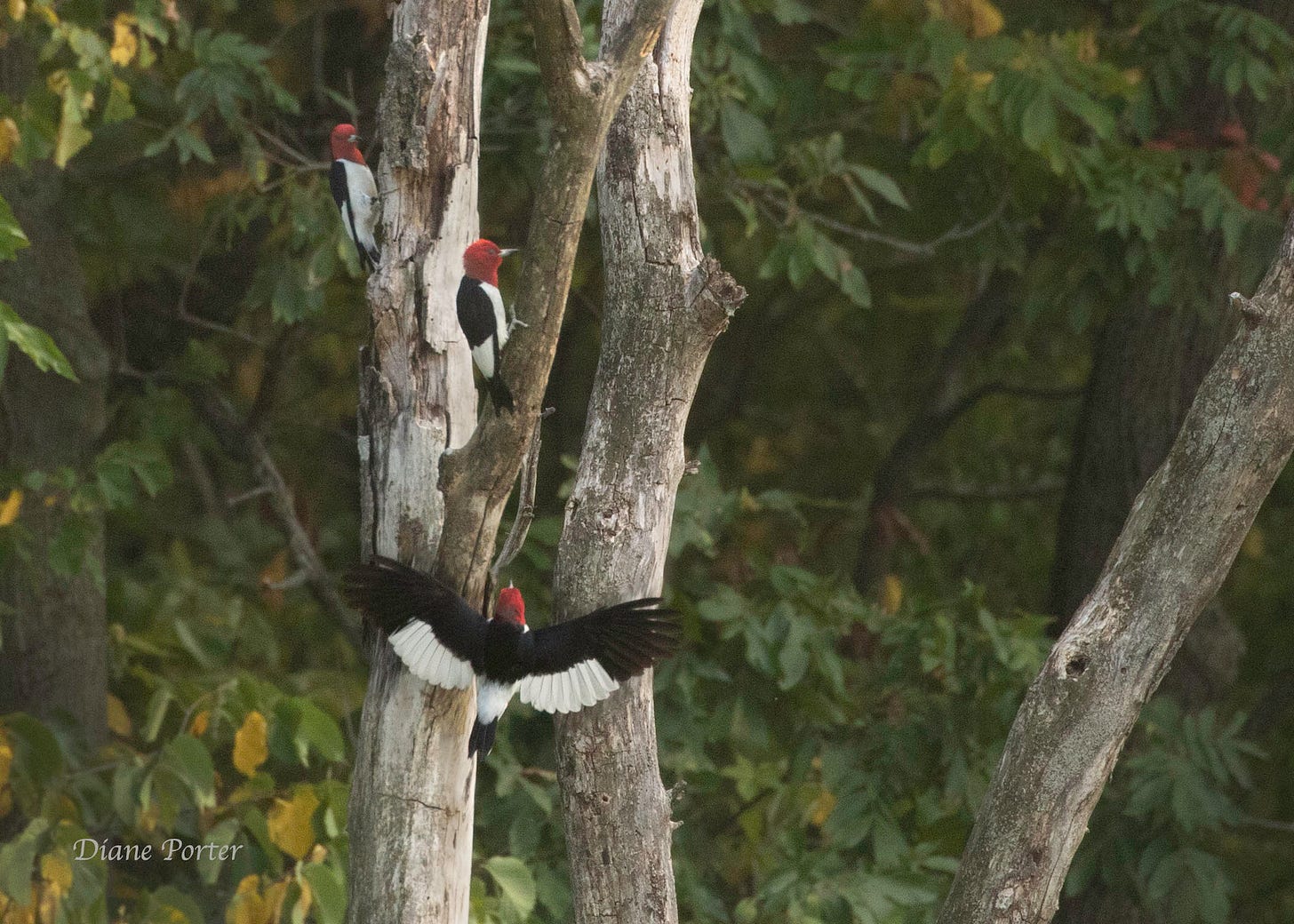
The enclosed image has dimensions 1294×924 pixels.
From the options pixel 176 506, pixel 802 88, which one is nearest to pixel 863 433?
pixel 802 88

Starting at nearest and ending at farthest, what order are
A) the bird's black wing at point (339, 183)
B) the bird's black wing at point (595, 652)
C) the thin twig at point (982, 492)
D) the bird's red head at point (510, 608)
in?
the bird's black wing at point (595, 652)
the bird's red head at point (510, 608)
the bird's black wing at point (339, 183)
the thin twig at point (982, 492)

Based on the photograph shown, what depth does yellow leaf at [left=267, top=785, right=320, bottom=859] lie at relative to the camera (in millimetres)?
3668

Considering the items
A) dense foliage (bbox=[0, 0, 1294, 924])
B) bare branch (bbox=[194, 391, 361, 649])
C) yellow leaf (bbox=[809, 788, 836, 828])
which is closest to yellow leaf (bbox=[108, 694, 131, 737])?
dense foliage (bbox=[0, 0, 1294, 924])

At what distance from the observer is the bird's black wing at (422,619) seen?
270 centimetres

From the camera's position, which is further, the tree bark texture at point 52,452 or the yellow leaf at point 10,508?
the tree bark texture at point 52,452

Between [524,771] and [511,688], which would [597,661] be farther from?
[524,771]

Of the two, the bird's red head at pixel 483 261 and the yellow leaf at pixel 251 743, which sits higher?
the bird's red head at pixel 483 261

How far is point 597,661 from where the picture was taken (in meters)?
2.66

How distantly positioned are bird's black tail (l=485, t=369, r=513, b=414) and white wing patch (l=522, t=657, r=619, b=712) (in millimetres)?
522

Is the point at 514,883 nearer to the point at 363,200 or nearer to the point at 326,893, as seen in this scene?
the point at 326,893

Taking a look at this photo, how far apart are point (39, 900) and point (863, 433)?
4843 millimetres

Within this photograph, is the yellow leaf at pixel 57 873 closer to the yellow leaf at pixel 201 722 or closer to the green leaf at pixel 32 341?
the yellow leaf at pixel 201 722

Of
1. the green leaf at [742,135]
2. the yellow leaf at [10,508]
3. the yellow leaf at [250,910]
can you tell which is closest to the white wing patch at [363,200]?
the green leaf at [742,135]

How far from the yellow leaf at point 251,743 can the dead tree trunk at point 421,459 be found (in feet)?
3.44
